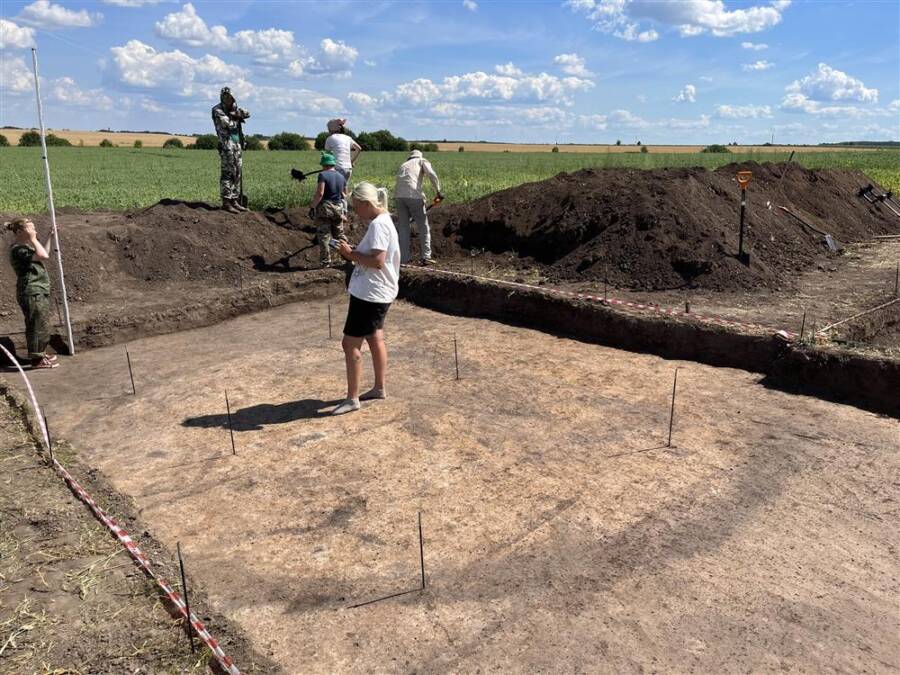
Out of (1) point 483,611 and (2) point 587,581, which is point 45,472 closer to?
(1) point 483,611

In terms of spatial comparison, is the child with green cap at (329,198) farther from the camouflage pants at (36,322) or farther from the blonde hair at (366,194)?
the blonde hair at (366,194)

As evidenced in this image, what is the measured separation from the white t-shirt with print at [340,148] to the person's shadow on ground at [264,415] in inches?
228

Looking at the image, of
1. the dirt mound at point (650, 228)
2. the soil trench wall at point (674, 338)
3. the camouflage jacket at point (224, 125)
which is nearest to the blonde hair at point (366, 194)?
the soil trench wall at point (674, 338)

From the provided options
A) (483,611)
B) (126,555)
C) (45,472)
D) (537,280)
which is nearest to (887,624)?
(483,611)

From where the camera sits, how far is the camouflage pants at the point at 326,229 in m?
10.4

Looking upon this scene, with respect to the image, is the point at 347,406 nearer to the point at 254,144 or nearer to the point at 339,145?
the point at 339,145

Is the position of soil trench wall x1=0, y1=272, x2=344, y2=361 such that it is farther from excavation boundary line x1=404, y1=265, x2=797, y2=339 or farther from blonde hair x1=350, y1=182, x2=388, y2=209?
blonde hair x1=350, y1=182, x2=388, y2=209

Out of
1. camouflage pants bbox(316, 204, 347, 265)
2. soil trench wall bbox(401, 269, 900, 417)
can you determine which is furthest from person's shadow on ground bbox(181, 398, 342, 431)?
camouflage pants bbox(316, 204, 347, 265)

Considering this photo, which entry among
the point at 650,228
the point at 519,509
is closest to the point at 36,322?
the point at 519,509

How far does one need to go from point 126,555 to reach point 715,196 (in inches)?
489

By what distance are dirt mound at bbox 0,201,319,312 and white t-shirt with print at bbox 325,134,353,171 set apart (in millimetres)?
1959

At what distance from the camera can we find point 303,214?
44.3 feet

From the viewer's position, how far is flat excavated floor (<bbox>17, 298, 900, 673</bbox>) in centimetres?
322

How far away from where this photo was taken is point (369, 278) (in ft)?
18.1
